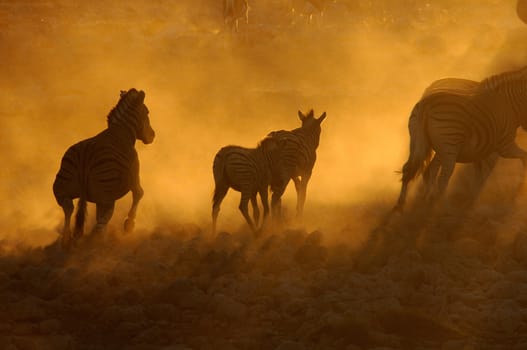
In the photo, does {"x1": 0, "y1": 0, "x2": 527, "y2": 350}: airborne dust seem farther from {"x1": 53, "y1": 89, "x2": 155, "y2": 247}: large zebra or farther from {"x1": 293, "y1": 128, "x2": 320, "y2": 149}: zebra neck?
→ {"x1": 293, "y1": 128, "x2": 320, "y2": 149}: zebra neck

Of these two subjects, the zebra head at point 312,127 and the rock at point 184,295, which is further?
the zebra head at point 312,127

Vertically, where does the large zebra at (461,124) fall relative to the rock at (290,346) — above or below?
A: above

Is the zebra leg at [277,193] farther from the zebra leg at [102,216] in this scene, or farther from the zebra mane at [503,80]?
the zebra mane at [503,80]

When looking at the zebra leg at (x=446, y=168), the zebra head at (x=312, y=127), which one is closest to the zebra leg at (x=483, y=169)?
the zebra leg at (x=446, y=168)

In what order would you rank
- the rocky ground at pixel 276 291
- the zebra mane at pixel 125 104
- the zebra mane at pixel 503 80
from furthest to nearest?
1. the zebra mane at pixel 503 80
2. the zebra mane at pixel 125 104
3. the rocky ground at pixel 276 291

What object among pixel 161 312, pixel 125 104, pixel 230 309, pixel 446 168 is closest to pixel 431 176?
pixel 446 168

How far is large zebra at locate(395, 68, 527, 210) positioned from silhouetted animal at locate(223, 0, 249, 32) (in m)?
20.2

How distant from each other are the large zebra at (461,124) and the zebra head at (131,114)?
3.45 meters

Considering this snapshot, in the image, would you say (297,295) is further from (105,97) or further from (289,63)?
(289,63)

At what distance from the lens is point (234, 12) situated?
115 ft

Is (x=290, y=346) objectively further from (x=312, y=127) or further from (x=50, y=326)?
(x=312, y=127)

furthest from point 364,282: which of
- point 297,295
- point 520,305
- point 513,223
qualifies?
point 513,223

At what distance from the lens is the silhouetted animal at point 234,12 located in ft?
114

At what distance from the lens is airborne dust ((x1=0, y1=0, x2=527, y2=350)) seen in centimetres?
1018
